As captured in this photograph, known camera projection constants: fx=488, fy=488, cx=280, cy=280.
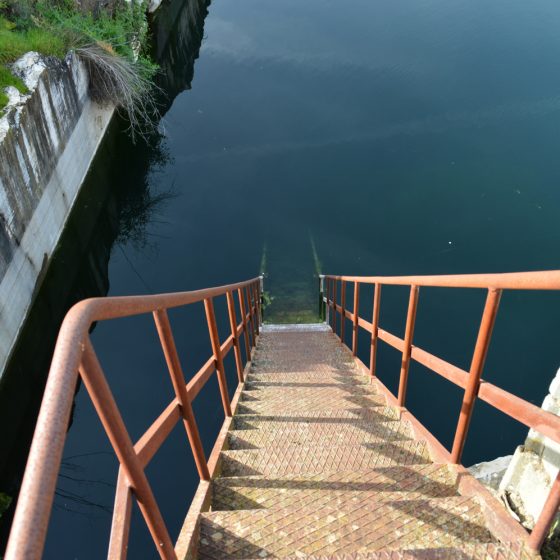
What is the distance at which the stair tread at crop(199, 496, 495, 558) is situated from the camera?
75.4 inches

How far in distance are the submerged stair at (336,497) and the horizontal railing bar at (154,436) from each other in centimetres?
Result: 41

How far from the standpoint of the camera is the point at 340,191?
39.4 feet

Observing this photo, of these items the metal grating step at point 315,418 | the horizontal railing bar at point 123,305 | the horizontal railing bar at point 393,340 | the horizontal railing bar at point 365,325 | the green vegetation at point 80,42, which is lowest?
the metal grating step at point 315,418

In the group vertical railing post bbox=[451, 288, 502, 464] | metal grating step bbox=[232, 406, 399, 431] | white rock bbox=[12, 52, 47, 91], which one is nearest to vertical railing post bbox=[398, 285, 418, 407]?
metal grating step bbox=[232, 406, 399, 431]

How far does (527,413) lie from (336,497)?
0.95m

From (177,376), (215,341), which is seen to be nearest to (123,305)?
(177,376)

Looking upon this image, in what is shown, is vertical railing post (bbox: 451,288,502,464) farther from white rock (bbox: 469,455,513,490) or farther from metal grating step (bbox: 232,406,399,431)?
white rock (bbox: 469,455,513,490)

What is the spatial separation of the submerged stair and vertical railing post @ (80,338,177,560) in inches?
11.2

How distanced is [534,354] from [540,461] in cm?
616

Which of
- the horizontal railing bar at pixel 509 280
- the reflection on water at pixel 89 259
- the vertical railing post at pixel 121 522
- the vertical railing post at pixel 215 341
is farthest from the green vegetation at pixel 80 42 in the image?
the vertical railing post at pixel 121 522

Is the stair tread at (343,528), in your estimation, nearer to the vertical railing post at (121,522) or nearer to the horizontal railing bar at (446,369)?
the horizontal railing bar at (446,369)

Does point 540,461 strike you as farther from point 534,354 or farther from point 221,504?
point 534,354

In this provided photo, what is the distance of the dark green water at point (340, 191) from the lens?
299 inches

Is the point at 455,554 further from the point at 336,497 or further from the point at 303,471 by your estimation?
the point at 303,471
